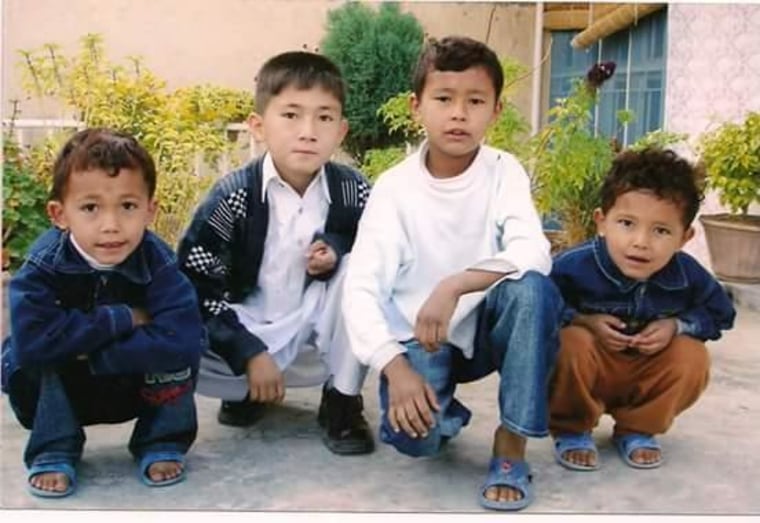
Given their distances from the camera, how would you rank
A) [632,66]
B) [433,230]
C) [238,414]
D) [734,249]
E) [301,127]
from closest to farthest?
[433,230]
[301,127]
[238,414]
[632,66]
[734,249]

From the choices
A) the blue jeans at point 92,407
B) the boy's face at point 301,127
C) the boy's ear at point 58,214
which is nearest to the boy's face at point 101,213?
the boy's ear at point 58,214

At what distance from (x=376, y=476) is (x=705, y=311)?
0.79 metres

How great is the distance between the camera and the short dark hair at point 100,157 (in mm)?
1830

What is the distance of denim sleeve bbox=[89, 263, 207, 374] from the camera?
1821 millimetres

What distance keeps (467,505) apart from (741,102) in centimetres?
195

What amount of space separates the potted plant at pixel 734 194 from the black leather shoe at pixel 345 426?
173 centimetres

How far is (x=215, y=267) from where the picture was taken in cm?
211

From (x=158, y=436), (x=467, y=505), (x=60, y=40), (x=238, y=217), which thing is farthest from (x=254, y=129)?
(x=467, y=505)

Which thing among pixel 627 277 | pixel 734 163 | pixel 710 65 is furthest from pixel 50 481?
pixel 734 163

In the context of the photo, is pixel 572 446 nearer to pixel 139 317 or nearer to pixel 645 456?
pixel 645 456

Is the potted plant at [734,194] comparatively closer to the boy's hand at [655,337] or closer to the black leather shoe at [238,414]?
the boy's hand at [655,337]

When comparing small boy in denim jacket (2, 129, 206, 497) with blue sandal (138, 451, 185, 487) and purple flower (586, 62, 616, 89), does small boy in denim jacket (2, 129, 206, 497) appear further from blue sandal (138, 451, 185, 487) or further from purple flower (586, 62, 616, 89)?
purple flower (586, 62, 616, 89)

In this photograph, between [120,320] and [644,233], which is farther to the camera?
[644,233]

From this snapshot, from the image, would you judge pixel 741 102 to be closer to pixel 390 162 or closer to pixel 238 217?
pixel 390 162
